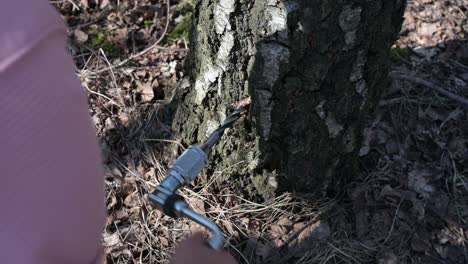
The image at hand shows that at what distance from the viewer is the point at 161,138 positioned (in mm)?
2516

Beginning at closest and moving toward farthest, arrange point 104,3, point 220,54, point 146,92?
point 220,54 → point 146,92 → point 104,3

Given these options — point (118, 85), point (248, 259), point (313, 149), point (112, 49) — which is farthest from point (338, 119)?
point (112, 49)

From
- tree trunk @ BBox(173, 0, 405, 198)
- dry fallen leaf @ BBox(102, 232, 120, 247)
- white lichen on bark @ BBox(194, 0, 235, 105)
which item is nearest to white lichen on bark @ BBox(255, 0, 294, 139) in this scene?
tree trunk @ BBox(173, 0, 405, 198)

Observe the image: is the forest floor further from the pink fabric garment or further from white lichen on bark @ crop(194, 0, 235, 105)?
the pink fabric garment

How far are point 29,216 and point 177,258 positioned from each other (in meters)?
0.31

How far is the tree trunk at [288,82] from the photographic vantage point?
5.91 feet

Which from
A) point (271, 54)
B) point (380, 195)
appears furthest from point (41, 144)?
point (380, 195)

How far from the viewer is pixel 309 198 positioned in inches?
91.4

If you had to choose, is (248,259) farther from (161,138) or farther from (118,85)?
(118,85)

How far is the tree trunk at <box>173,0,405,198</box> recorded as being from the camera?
5.91 ft

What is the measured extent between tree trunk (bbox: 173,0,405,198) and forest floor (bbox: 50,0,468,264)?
0.14 m

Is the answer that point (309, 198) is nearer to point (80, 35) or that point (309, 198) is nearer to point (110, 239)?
point (110, 239)

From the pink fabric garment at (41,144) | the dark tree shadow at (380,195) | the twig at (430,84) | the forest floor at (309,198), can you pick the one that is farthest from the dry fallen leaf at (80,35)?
the pink fabric garment at (41,144)

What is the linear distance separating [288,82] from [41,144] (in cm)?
106
